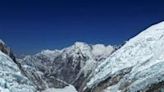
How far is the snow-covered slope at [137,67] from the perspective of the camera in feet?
144

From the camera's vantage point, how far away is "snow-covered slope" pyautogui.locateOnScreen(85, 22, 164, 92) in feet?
144

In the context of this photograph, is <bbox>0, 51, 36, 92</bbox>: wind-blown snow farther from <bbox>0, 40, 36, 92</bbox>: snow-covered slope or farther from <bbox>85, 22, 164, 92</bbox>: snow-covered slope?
<bbox>85, 22, 164, 92</bbox>: snow-covered slope

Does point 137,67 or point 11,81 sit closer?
point 11,81

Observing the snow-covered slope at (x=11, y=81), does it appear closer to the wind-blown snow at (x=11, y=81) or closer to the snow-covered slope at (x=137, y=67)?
the wind-blown snow at (x=11, y=81)

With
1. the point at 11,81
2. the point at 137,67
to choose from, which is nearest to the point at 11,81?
the point at 11,81

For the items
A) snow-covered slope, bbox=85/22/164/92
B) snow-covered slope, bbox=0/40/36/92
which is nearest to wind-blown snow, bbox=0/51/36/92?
snow-covered slope, bbox=0/40/36/92

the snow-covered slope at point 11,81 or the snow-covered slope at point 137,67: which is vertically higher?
the snow-covered slope at point 137,67

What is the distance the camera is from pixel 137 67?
170 feet

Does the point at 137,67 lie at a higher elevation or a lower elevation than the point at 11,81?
higher

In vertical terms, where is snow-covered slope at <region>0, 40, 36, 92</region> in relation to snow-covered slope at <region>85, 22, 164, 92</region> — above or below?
below

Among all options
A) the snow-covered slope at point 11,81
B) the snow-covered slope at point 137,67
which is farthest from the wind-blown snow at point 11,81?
the snow-covered slope at point 137,67

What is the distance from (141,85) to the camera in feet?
144

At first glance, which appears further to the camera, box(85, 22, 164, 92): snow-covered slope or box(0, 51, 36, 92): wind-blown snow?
box(85, 22, 164, 92): snow-covered slope

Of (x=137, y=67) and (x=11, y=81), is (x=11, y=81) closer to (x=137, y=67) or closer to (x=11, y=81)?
(x=11, y=81)
